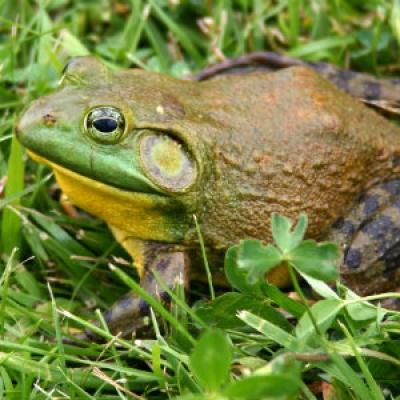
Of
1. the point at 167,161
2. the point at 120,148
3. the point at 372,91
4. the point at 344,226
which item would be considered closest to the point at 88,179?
the point at 120,148

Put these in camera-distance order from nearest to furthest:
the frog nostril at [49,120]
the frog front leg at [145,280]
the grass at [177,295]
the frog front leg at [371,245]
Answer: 1. the grass at [177,295]
2. the frog nostril at [49,120]
3. the frog front leg at [145,280]
4. the frog front leg at [371,245]

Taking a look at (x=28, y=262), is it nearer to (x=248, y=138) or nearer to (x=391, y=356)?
(x=248, y=138)

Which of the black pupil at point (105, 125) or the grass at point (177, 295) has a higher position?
the black pupil at point (105, 125)

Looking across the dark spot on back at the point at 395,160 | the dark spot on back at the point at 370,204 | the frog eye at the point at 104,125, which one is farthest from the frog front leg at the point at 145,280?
the dark spot on back at the point at 395,160

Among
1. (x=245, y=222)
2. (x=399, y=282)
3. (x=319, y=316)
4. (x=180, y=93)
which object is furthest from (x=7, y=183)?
(x=399, y=282)

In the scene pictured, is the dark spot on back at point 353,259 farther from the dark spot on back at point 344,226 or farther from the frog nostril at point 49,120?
the frog nostril at point 49,120

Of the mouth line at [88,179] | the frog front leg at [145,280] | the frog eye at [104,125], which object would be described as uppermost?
the frog eye at [104,125]

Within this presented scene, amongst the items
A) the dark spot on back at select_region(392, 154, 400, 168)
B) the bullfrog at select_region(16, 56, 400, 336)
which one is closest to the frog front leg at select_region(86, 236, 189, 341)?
the bullfrog at select_region(16, 56, 400, 336)

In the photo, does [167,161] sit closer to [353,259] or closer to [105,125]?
[105,125]
